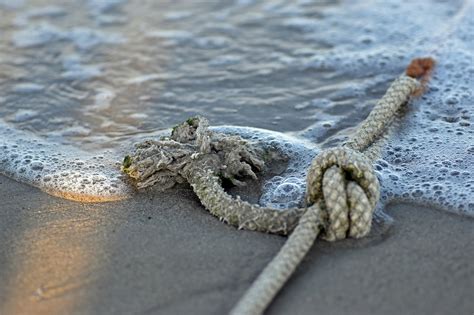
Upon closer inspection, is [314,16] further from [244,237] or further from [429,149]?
[244,237]

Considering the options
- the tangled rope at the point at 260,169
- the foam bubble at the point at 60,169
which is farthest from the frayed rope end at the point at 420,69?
the foam bubble at the point at 60,169

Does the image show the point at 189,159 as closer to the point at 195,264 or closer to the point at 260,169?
the point at 260,169

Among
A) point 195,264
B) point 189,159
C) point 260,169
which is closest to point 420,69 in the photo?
point 260,169

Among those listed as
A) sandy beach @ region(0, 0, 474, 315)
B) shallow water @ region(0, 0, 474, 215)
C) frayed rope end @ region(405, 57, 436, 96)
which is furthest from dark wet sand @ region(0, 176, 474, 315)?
frayed rope end @ region(405, 57, 436, 96)

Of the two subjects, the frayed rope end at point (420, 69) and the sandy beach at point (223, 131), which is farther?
the frayed rope end at point (420, 69)

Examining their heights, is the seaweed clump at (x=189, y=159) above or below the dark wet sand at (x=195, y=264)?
above

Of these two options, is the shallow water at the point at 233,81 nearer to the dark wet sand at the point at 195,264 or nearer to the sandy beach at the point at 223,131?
the sandy beach at the point at 223,131

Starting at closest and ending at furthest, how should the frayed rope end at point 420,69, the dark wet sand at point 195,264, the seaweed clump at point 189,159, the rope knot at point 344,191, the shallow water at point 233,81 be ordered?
the dark wet sand at point 195,264
the rope knot at point 344,191
the seaweed clump at point 189,159
the shallow water at point 233,81
the frayed rope end at point 420,69

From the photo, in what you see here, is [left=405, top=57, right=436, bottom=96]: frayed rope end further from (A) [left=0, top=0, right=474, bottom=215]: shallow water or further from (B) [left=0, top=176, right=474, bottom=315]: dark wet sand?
(B) [left=0, top=176, right=474, bottom=315]: dark wet sand
